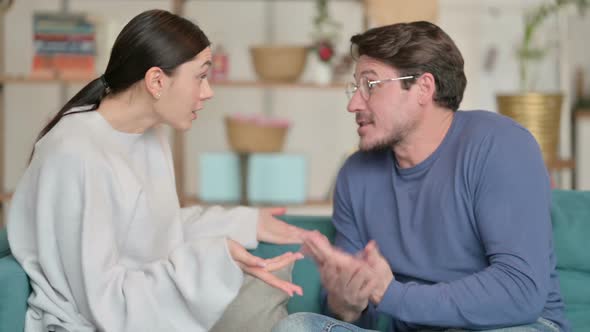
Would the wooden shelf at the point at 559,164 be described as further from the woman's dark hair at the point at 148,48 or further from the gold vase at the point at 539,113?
the woman's dark hair at the point at 148,48

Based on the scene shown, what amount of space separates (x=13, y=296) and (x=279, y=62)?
A: 8.71ft

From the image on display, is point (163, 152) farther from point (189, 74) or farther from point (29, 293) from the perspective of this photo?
point (29, 293)

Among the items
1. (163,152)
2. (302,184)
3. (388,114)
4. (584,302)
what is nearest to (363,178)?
(388,114)

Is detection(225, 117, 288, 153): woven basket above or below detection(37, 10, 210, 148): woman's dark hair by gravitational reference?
below

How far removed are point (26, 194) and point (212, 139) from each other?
324 cm

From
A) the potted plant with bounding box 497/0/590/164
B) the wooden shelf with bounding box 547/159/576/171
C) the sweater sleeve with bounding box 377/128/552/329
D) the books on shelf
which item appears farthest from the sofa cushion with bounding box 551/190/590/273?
the books on shelf

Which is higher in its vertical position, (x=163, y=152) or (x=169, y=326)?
(x=163, y=152)

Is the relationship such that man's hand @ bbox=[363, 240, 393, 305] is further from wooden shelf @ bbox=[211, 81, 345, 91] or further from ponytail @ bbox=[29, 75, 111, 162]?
wooden shelf @ bbox=[211, 81, 345, 91]

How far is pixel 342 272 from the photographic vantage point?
6.40ft

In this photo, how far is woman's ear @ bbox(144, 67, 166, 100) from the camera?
202 centimetres

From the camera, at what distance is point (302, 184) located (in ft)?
14.6

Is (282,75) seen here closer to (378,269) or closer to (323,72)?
(323,72)

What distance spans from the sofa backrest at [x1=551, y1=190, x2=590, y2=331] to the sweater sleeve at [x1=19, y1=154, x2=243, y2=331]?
0.97m

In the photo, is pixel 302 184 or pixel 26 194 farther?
pixel 302 184
